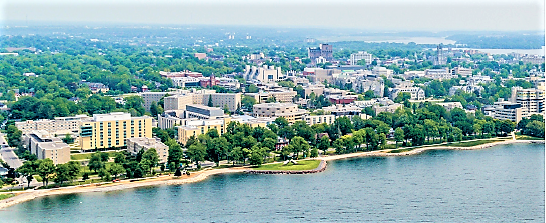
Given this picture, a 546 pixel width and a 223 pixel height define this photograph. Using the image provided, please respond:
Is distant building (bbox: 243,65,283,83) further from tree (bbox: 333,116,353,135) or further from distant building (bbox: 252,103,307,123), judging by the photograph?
tree (bbox: 333,116,353,135)

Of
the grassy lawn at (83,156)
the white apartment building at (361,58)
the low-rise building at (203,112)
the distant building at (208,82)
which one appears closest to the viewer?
the grassy lawn at (83,156)

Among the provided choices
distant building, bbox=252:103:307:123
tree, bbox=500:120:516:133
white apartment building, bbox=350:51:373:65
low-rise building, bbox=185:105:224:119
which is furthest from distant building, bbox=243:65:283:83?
tree, bbox=500:120:516:133

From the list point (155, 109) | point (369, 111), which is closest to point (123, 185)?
point (155, 109)

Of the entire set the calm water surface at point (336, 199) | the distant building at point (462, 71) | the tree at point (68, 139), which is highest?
the distant building at point (462, 71)

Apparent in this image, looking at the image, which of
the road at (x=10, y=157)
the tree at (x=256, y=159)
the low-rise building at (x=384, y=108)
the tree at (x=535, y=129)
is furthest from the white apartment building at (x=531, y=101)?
the road at (x=10, y=157)

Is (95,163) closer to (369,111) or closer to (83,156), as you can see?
(83,156)

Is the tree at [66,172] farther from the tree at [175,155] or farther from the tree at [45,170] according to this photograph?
the tree at [175,155]
